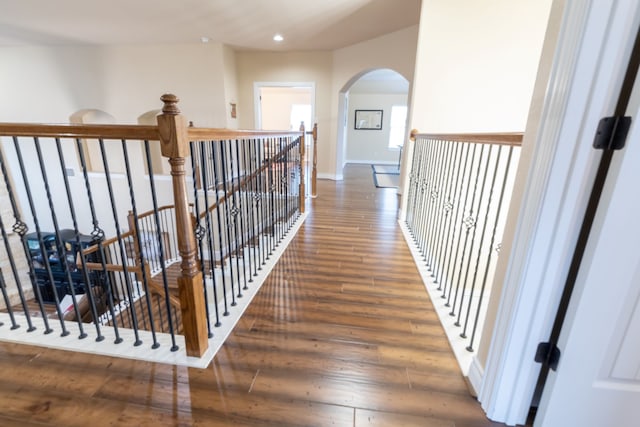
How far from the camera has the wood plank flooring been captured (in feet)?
3.55

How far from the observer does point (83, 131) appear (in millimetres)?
1156

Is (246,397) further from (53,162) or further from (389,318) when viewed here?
(53,162)

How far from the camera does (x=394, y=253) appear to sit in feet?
8.48

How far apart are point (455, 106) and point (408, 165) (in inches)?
34.3

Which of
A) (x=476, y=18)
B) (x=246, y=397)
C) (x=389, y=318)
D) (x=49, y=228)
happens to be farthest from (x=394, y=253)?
(x=49, y=228)

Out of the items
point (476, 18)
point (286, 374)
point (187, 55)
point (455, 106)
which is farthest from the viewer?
point (187, 55)

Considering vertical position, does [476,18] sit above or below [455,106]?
above

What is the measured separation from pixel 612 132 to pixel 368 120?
29.8ft

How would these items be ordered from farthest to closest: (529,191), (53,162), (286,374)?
(53,162), (286,374), (529,191)

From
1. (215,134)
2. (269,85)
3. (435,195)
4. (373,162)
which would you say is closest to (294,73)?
(269,85)

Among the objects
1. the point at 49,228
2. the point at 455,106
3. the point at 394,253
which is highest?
the point at 455,106

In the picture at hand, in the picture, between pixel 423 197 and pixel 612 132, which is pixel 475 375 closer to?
pixel 612 132

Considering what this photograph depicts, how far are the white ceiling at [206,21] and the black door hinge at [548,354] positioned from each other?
4320 millimetres

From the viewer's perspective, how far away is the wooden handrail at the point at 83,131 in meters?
1.09
